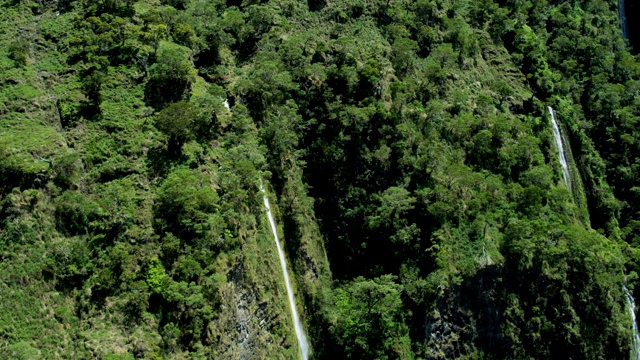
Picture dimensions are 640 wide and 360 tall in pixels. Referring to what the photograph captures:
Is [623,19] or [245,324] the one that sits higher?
[623,19]

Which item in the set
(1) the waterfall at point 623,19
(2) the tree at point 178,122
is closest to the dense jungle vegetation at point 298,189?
(2) the tree at point 178,122

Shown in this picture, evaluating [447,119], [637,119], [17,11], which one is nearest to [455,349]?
[447,119]

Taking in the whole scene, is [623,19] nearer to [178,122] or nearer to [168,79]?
[168,79]

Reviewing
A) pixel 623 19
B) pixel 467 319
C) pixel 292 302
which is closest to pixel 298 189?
pixel 292 302

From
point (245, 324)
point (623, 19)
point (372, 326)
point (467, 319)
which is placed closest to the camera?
point (245, 324)

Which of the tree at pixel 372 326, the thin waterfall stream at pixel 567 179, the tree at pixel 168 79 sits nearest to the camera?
the tree at pixel 372 326

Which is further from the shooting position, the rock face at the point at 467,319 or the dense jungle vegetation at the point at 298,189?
the rock face at the point at 467,319

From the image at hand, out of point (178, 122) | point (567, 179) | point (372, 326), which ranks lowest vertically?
point (372, 326)

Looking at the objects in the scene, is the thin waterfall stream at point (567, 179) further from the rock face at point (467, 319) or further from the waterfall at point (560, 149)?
the rock face at point (467, 319)
